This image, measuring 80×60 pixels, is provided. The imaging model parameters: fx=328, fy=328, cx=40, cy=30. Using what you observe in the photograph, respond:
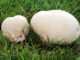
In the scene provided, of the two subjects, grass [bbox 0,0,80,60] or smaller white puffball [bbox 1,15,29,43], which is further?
smaller white puffball [bbox 1,15,29,43]

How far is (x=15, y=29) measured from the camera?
2.93 metres

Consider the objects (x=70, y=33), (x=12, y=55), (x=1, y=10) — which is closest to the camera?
(x=12, y=55)

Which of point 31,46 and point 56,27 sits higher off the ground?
point 56,27

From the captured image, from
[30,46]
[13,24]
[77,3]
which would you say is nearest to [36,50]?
[30,46]

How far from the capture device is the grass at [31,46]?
106 inches

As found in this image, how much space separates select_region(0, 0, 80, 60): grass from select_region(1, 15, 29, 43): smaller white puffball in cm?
5

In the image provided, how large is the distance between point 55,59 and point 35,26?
1.31 feet

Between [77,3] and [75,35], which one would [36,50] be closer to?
[75,35]

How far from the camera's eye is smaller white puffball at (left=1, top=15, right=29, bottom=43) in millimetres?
2904

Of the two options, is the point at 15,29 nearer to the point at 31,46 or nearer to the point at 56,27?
the point at 31,46

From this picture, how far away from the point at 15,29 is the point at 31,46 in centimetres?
21

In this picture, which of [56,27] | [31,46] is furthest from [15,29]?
[56,27]

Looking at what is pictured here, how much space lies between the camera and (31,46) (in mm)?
2893

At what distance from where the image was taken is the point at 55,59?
269cm
